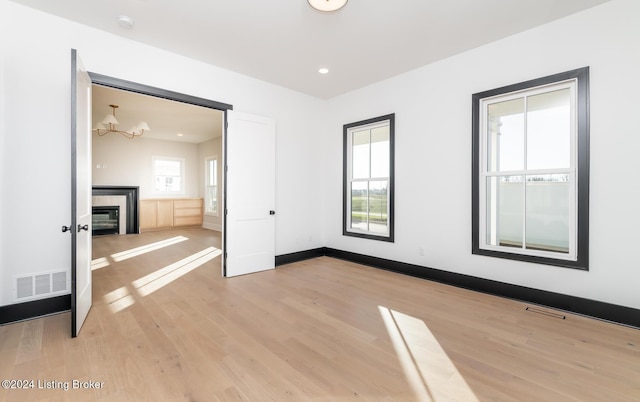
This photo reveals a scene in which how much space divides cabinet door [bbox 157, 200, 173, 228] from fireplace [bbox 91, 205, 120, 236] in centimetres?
107

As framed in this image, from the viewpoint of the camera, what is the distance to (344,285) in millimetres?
3725

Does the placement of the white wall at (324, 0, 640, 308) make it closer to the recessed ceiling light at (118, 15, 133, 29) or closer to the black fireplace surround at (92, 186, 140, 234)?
the recessed ceiling light at (118, 15, 133, 29)

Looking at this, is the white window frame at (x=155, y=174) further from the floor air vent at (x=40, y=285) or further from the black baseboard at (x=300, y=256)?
the floor air vent at (x=40, y=285)

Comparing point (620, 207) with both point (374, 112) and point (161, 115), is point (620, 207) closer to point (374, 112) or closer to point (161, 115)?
point (374, 112)

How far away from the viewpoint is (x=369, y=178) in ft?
15.8

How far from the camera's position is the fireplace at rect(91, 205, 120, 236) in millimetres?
7699

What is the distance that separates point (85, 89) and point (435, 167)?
3.97 meters

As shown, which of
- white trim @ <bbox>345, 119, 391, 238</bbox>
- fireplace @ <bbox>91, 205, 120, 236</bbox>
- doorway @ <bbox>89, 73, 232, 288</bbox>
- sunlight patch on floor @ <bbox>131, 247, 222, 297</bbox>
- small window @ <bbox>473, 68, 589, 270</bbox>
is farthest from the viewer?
fireplace @ <bbox>91, 205, 120, 236</bbox>

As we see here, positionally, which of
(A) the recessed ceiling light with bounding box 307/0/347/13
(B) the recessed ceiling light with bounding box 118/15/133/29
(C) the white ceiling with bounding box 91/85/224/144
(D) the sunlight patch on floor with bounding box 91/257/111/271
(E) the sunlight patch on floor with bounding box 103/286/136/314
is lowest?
(E) the sunlight patch on floor with bounding box 103/286/136/314

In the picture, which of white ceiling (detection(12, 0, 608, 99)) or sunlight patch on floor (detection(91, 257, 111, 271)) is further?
sunlight patch on floor (detection(91, 257, 111, 271))

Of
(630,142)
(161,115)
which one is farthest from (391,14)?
(161,115)

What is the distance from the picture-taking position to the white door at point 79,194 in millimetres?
2277

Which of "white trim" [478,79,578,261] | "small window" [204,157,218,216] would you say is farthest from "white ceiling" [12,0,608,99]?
"small window" [204,157,218,216]

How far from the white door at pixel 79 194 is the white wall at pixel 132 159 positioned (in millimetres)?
6472
